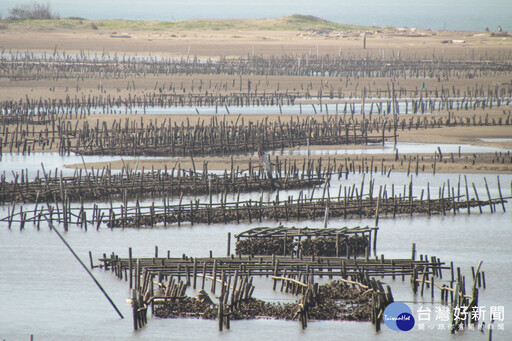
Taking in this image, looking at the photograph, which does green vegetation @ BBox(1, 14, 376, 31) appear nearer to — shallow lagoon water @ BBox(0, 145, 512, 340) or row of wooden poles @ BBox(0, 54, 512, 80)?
row of wooden poles @ BBox(0, 54, 512, 80)

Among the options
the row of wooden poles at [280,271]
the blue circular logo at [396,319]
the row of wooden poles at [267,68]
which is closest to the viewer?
the blue circular logo at [396,319]

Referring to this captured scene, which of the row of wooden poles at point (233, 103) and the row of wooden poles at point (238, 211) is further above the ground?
the row of wooden poles at point (233, 103)

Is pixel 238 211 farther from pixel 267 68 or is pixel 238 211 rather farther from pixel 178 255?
pixel 267 68

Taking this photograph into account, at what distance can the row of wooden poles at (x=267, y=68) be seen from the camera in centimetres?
6494

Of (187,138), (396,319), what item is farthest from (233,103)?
(396,319)

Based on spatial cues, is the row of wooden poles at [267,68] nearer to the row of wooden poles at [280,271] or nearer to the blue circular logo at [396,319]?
the row of wooden poles at [280,271]

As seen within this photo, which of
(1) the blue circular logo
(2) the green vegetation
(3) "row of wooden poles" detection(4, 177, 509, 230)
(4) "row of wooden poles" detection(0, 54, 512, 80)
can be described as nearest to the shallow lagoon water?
(1) the blue circular logo

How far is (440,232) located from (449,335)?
8.90m

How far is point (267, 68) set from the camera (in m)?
67.9

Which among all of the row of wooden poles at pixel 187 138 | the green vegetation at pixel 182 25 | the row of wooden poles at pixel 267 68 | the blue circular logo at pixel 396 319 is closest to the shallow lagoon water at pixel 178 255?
the blue circular logo at pixel 396 319

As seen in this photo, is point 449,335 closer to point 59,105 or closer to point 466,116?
point 466,116

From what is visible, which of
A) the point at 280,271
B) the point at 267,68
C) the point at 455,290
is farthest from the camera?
the point at 267,68

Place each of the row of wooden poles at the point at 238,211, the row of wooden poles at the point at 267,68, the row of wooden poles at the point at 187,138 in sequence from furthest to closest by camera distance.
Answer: the row of wooden poles at the point at 267,68 < the row of wooden poles at the point at 187,138 < the row of wooden poles at the point at 238,211

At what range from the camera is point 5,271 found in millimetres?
20953
